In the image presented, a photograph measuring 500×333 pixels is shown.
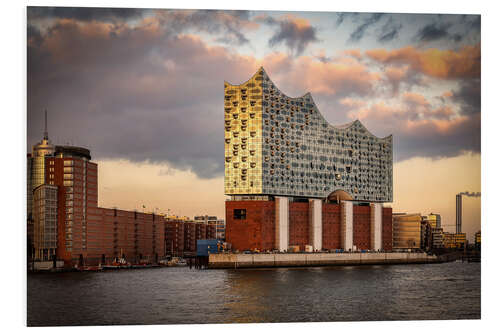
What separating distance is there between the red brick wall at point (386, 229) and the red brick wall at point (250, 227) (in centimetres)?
2094

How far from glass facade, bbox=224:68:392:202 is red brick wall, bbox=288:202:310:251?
5.01 ft

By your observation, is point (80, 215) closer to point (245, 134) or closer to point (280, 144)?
point (245, 134)

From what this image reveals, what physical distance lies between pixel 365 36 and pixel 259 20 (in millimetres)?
5364

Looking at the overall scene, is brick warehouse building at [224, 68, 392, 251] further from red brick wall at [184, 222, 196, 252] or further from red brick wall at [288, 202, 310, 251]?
red brick wall at [184, 222, 196, 252]

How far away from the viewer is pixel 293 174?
83.9m

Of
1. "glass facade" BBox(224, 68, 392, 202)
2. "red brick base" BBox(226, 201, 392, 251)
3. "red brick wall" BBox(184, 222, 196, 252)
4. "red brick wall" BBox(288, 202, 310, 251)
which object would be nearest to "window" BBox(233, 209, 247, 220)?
→ "red brick base" BBox(226, 201, 392, 251)

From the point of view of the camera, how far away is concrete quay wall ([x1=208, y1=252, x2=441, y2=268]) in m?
78.5

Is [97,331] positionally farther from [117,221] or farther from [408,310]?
[117,221]

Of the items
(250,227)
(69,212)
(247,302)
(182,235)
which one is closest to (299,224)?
(250,227)

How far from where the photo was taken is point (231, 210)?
82250 mm

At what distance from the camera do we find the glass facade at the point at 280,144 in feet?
258

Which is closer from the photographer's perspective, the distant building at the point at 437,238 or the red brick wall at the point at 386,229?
the red brick wall at the point at 386,229

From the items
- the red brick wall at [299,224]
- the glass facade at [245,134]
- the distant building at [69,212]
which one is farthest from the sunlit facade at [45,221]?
the red brick wall at [299,224]

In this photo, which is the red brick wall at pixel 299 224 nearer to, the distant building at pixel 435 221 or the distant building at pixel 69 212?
the distant building at pixel 69 212
